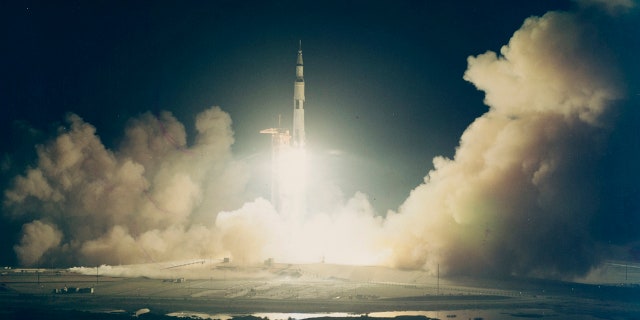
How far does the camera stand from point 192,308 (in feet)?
262

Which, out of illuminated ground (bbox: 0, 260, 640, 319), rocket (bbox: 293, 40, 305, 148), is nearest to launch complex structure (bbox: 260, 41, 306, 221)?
rocket (bbox: 293, 40, 305, 148)

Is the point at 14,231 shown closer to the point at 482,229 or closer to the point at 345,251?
the point at 345,251

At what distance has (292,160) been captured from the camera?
9425cm

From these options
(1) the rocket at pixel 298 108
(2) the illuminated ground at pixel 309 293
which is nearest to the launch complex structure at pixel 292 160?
(1) the rocket at pixel 298 108

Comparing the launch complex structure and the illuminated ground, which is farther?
the launch complex structure

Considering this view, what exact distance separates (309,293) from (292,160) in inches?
522

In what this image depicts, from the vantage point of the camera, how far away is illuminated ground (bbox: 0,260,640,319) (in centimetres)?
7919

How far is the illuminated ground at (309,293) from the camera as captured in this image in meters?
79.2

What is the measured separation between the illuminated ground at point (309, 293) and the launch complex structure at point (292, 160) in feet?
17.5

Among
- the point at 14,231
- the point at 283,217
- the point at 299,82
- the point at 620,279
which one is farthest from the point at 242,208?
the point at 620,279

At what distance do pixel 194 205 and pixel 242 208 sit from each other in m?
4.69

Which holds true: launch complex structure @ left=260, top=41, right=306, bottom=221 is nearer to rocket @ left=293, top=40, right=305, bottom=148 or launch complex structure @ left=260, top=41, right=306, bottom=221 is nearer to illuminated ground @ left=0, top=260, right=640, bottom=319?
rocket @ left=293, top=40, right=305, bottom=148

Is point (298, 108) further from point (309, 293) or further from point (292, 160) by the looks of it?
point (309, 293)

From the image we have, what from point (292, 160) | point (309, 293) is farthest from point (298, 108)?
point (309, 293)
